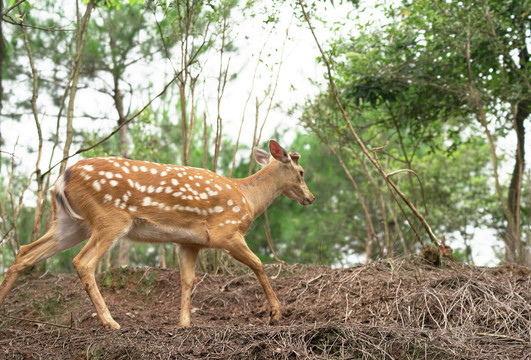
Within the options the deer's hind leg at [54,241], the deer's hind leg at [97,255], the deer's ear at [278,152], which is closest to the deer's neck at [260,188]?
the deer's ear at [278,152]

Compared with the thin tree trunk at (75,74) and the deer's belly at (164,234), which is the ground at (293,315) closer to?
the deer's belly at (164,234)

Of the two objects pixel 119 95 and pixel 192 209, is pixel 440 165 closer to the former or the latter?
pixel 119 95

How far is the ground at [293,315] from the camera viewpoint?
3674mm

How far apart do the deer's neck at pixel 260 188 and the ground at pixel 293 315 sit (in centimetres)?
103

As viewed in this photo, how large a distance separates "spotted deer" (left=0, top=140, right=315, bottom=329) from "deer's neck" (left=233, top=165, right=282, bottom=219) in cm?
18

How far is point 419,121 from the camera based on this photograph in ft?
35.0

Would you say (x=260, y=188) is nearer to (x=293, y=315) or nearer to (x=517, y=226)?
(x=293, y=315)

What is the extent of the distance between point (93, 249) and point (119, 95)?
12.7 metres

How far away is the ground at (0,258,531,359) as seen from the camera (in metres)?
3.67

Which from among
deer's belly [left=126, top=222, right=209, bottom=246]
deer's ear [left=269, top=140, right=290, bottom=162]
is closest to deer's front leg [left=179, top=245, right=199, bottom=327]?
deer's belly [left=126, top=222, right=209, bottom=246]

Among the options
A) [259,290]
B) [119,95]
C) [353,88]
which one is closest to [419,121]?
[353,88]

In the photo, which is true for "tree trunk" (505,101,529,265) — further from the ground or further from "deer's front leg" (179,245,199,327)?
"deer's front leg" (179,245,199,327)

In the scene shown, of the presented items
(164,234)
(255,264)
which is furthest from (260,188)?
(164,234)

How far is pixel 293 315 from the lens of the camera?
5.23m
